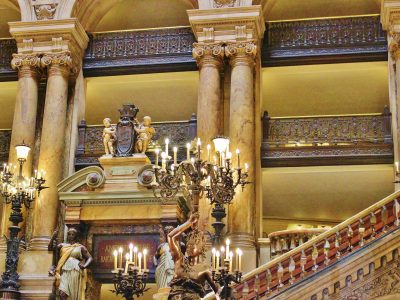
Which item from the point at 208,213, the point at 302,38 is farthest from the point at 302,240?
the point at 302,38

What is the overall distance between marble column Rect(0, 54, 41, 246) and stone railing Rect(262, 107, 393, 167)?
17.7ft

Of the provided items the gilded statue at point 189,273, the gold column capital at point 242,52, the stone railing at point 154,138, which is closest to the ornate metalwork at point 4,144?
the stone railing at point 154,138

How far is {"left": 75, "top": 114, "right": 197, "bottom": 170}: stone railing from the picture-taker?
1731cm

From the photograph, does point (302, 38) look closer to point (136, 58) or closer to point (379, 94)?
point (379, 94)

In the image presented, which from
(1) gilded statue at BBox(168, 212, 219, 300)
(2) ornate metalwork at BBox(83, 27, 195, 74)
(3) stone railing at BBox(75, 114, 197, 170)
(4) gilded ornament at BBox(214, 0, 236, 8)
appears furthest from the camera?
(2) ornate metalwork at BBox(83, 27, 195, 74)

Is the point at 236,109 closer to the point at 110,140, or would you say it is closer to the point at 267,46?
the point at 267,46

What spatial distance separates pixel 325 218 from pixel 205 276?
12066 millimetres

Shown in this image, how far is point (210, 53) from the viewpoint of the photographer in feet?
54.9

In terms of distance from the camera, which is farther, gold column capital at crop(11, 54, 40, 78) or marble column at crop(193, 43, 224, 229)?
gold column capital at crop(11, 54, 40, 78)

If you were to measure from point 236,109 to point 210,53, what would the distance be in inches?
58.8

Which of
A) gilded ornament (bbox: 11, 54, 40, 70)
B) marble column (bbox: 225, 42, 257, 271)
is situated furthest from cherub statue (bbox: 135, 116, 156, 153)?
gilded ornament (bbox: 11, 54, 40, 70)

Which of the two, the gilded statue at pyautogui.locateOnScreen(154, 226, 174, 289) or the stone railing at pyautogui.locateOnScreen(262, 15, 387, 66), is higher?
the stone railing at pyautogui.locateOnScreen(262, 15, 387, 66)

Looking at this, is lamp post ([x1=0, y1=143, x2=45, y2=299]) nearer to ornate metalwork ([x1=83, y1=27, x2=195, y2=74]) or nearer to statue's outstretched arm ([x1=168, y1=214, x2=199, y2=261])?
ornate metalwork ([x1=83, y1=27, x2=195, y2=74])

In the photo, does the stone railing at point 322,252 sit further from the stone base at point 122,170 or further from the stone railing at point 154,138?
the stone railing at point 154,138
